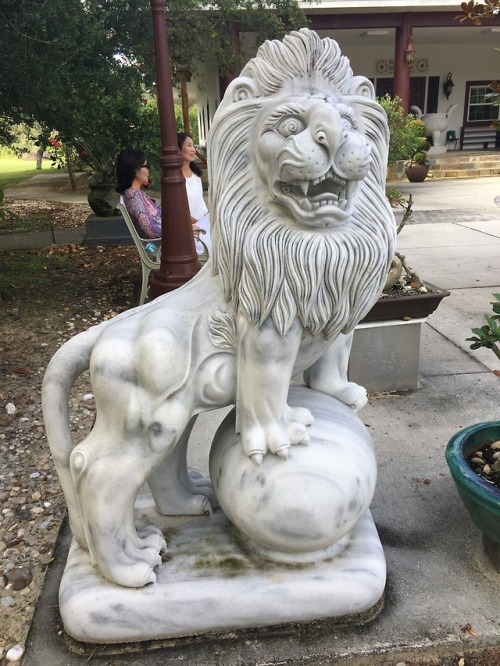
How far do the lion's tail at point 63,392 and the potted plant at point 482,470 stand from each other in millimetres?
1322

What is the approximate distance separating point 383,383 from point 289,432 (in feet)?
6.97

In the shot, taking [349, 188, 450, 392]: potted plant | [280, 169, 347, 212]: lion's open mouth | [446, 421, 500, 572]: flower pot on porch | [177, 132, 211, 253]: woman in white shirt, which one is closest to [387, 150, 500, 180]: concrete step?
[177, 132, 211, 253]: woman in white shirt

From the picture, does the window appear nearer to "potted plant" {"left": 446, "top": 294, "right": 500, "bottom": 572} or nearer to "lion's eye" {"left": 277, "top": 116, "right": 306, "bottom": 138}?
"potted plant" {"left": 446, "top": 294, "right": 500, "bottom": 572}

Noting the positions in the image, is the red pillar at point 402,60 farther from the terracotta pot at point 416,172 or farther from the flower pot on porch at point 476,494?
the flower pot on porch at point 476,494

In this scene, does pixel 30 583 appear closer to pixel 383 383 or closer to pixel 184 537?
Result: pixel 184 537

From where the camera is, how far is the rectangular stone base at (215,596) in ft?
5.77

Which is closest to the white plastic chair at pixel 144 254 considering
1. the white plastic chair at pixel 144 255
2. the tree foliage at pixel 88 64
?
the white plastic chair at pixel 144 255

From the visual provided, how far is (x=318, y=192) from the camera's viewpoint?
153 cm

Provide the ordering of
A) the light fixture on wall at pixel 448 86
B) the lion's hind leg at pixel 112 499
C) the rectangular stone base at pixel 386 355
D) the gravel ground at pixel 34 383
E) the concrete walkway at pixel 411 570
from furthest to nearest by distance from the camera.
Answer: the light fixture on wall at pixel 448 86, the rectangular stone base at pixel 386 355, the gravel ground at pixel 34 383, the concrete walkway at pixel 411 570, the lion's hind leg at pixel 112 499

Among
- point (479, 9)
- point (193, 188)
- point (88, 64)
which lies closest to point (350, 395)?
Answer: point (479, 9)

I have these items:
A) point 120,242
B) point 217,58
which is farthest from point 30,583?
point 217,58

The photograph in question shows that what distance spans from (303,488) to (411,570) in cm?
71

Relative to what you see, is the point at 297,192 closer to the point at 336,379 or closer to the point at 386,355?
the point at 336,379

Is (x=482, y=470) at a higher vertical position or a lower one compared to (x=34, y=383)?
higher
